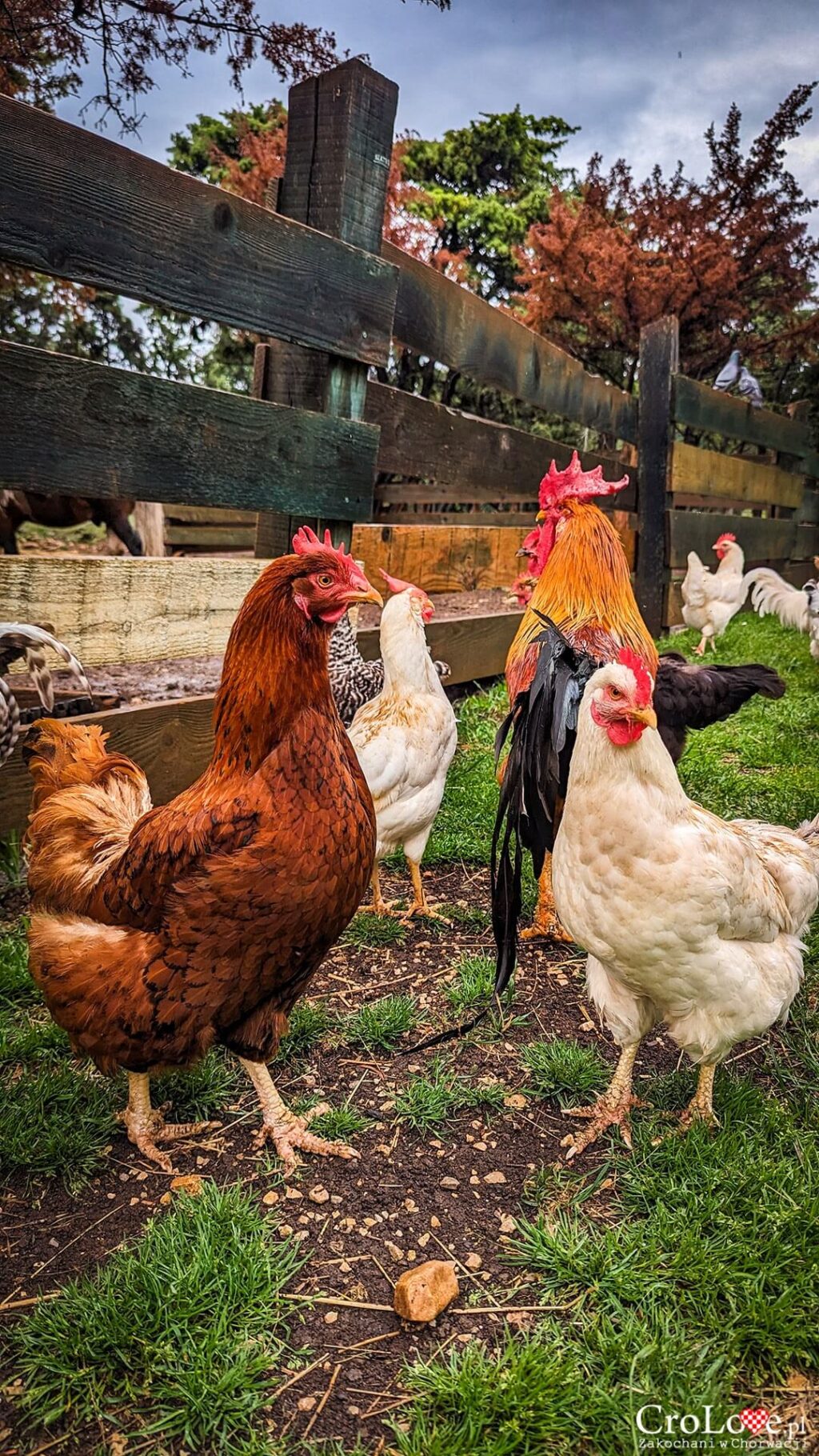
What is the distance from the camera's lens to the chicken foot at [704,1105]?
2227 mm

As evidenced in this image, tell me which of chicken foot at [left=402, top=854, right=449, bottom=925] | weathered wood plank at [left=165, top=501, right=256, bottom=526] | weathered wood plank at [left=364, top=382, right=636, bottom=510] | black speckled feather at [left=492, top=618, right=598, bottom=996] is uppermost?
weathered wood plank at [left=364, top=382, right=636, bottom=510]

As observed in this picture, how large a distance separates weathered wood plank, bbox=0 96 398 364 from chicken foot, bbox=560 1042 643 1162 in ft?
9.73

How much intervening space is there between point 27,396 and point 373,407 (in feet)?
6.80

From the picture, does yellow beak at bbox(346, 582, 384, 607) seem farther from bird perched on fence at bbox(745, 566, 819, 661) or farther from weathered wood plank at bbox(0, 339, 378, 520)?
bird perched on fence at bbox(745, 566, 819, 661)

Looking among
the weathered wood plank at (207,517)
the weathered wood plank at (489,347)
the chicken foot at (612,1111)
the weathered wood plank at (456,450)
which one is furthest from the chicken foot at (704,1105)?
the weathered wood plank at (207,517)

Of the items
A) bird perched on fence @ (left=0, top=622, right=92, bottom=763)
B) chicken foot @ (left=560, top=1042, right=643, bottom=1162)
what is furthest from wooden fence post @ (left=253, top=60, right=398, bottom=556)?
chicken foot @ (left=560, top=1042, right=643, bottom=1162)

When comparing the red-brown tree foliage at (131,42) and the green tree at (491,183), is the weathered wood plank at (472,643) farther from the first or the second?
the green tree at (491,183)

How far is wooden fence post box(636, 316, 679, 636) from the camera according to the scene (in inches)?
308

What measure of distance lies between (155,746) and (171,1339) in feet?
7.28

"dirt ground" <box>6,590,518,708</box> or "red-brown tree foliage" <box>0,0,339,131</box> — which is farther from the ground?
"red-brown tree foliage" <box>0,0,339,131</box>

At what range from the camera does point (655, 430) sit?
7871 millimetres

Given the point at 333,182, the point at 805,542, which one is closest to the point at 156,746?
the point at 333,182

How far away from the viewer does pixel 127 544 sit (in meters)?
7.74

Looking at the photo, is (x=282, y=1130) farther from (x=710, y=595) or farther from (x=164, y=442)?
(x=710, y=595)
